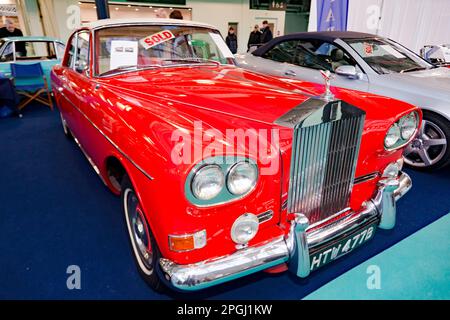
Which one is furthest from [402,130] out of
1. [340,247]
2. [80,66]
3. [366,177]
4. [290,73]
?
[80,66]

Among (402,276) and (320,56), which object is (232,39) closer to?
(320,56)

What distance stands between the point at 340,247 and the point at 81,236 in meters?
1.76

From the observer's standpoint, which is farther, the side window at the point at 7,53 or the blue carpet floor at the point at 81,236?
the side window at the point at 7,53

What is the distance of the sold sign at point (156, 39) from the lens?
90.7 inches

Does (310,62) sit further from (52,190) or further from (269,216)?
(52,190)

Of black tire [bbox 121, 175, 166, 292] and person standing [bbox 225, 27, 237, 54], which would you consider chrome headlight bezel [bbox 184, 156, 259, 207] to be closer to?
black tire [bbox 121, 175, 166, 292]

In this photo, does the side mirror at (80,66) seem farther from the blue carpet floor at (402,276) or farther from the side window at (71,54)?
the blue carpet floor at (402,276)

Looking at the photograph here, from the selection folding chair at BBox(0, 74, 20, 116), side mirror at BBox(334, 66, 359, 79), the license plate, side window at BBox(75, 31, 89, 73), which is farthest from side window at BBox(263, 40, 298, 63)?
folding chair at BBox(0, 74, 20, 116)

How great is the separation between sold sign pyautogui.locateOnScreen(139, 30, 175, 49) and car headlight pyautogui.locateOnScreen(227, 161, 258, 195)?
5.12 ft

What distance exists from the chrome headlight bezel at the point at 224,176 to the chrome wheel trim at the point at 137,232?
0.60 metres

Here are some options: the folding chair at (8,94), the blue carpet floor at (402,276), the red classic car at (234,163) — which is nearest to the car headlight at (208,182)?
the red classic car at (234,163)

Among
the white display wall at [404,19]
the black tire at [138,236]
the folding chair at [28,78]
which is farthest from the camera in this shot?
the white display wall at [404,19]

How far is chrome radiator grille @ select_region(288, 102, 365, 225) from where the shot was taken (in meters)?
1.43

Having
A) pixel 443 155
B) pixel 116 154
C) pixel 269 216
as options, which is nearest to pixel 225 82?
pixel 116 154
